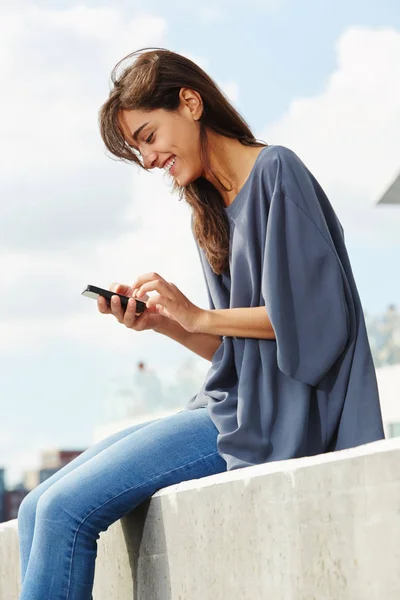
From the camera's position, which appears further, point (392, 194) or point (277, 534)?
point (392, 194)

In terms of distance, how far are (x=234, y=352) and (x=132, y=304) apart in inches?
12.2

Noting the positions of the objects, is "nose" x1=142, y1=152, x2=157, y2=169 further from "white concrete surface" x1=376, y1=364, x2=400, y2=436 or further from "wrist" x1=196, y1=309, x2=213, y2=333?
"white concrete surface" x1=376, y1=364, x2=400, y2=436

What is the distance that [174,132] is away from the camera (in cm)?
301

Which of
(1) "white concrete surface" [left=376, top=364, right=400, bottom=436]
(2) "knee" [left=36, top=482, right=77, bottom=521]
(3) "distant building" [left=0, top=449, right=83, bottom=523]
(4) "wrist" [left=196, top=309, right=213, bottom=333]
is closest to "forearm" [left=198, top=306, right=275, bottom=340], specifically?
(4) "wrist" [left=196, top=309, right=213, bottom=333]

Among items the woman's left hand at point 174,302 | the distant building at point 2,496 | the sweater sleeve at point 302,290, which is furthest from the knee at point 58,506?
the distant building at point 2,496

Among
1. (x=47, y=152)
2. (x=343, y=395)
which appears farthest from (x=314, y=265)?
(x=47, y=152)

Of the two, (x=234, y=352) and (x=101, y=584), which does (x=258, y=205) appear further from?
(x=101, y=584)

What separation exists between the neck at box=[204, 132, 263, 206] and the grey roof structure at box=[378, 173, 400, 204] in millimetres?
11582

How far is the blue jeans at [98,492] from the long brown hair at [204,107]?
19.5 inches

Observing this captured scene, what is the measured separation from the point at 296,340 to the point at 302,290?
0.40 ft

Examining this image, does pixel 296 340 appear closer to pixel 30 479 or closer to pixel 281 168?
pixel 281 168

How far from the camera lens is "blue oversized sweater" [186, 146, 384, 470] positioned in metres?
2.71

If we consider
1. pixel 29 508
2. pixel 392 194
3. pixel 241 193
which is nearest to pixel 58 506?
pixel 29 508

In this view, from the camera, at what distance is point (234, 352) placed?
296 cm
